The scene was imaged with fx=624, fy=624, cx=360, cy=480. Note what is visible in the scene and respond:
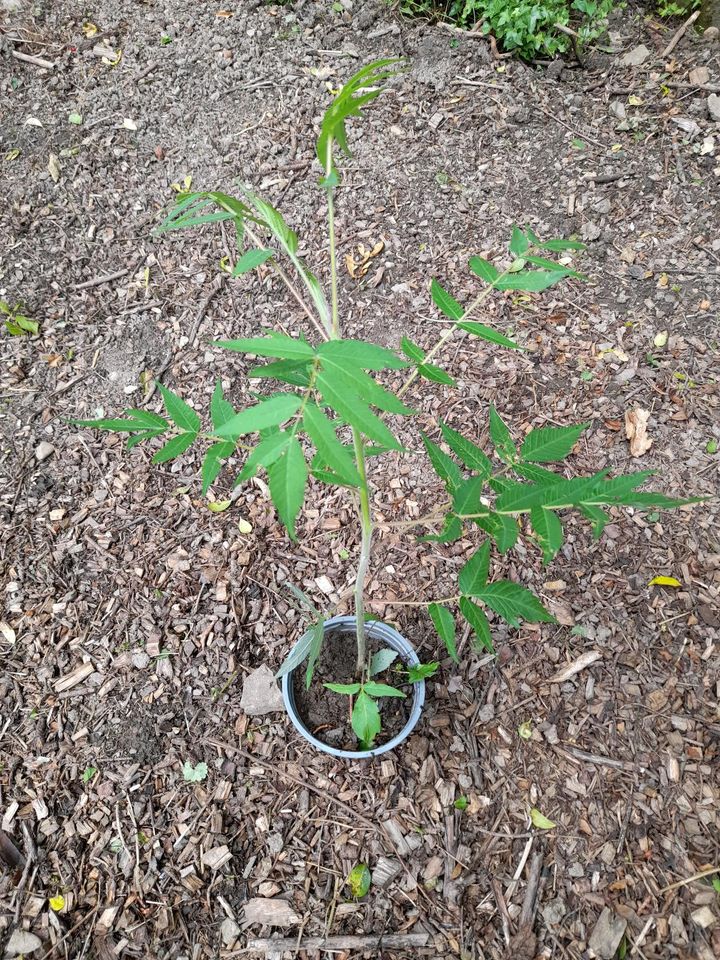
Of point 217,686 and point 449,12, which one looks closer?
point 217,686

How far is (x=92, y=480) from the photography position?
2256 mm

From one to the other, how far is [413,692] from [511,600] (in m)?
0.69

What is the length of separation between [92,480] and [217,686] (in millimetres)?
907

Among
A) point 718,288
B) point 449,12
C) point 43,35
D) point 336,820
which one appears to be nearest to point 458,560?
point 336,820

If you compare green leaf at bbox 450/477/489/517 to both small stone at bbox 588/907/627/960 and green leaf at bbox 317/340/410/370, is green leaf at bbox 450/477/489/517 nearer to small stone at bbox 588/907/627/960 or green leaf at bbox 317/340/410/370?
green leaf at bbox 317/340/410/370

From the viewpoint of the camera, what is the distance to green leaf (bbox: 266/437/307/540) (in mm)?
748

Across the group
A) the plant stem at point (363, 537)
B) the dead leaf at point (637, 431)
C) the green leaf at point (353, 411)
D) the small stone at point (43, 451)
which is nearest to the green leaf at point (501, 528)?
the plant stem at point (363, 537)

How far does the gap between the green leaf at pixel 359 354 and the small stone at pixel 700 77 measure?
3.32 metres

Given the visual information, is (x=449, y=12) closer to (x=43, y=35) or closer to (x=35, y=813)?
(x=43, y=35)

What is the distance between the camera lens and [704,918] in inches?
60.2

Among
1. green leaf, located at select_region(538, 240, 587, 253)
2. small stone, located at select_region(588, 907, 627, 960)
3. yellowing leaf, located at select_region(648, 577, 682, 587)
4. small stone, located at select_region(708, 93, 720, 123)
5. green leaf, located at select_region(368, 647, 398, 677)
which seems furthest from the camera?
small stone, located at select_region(708, 93, 720, 123)

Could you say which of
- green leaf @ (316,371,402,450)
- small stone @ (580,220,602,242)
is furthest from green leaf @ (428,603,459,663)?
small stone @ (580,220,602,242)

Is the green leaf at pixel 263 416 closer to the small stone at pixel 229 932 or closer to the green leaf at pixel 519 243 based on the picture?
the green leaf at pixel 519 243

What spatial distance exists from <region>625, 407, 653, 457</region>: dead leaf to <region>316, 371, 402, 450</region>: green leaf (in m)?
1.74
